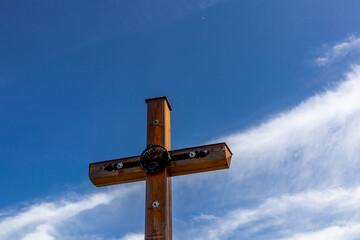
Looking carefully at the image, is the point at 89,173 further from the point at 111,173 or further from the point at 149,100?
the point at 149,100

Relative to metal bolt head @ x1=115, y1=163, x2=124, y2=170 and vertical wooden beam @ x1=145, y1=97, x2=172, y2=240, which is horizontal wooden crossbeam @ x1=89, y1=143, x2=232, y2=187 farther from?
vertical wooden beam @ x1=145, y1=97, x2=172, y2=240

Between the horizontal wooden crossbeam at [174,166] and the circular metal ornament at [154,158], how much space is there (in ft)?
0.32

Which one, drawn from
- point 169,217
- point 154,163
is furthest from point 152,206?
point 154,163

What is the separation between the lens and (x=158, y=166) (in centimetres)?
499

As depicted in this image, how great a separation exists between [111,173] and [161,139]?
86cm

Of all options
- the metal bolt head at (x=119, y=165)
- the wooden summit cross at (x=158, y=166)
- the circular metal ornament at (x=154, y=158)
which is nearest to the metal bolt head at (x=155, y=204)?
the wooden summit cross at (x=158, y=166)

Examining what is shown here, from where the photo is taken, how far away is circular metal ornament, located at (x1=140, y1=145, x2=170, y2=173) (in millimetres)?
4992

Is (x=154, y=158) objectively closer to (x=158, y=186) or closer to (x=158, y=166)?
(x=158, y=166)

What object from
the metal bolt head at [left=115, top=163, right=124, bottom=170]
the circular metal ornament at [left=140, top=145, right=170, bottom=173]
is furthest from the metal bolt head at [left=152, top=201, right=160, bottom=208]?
the metal bolt head at [left=115, top=163, right=124, bottom=170]

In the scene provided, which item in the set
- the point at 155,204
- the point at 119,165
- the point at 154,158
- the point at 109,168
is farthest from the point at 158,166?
the point at 109,168

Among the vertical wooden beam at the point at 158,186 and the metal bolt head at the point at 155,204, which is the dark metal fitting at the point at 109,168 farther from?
the metal bolt head at the point at 155,204

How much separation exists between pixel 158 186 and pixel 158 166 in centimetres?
27

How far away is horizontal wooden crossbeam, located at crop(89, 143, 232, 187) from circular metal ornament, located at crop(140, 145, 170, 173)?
98mm

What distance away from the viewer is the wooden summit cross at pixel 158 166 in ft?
15.4
